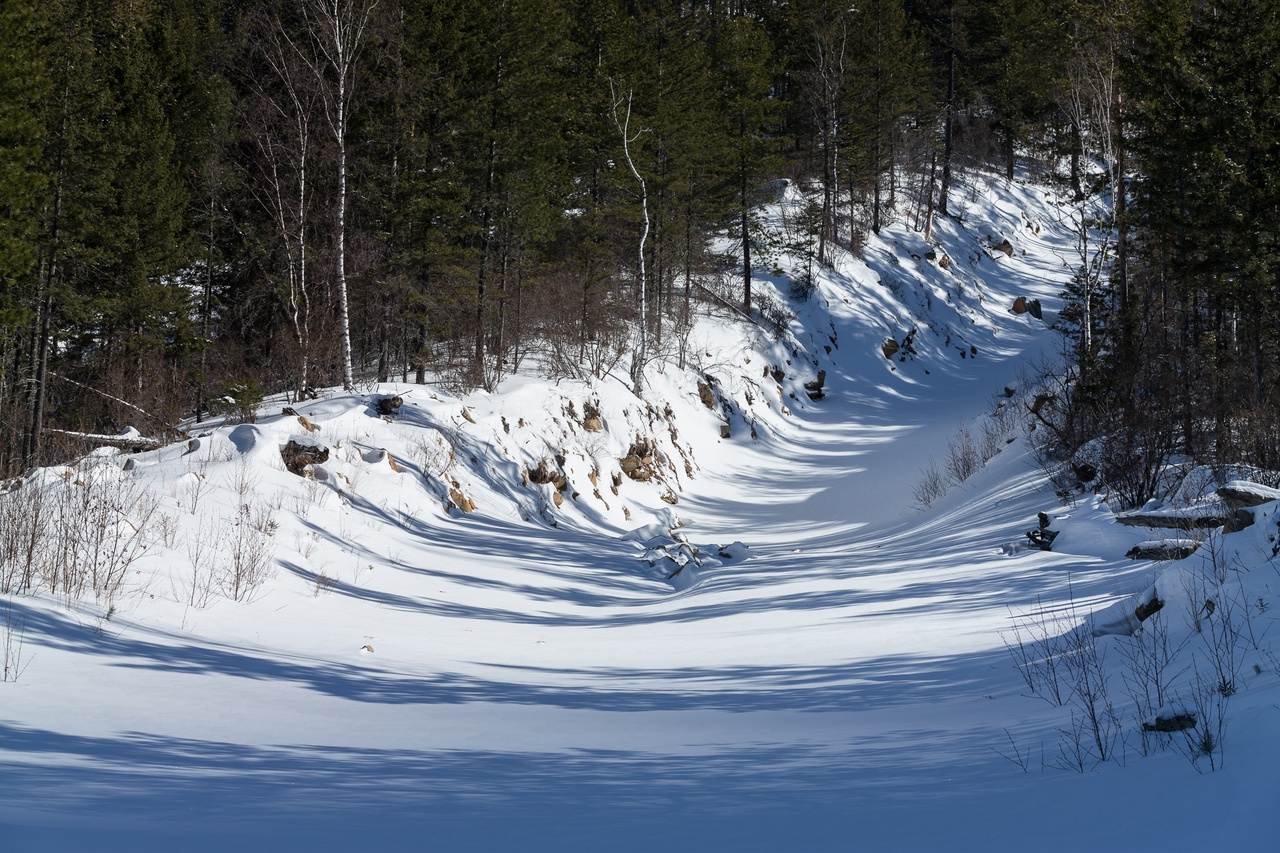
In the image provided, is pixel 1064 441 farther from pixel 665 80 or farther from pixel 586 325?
pixel 665 80


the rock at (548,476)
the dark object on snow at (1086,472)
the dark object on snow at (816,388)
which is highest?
the dark object on snow at (816,388)

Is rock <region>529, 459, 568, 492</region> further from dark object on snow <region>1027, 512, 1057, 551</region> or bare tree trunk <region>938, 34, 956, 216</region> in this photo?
bare tree trunk <region>938, 34, 956, 216</region>

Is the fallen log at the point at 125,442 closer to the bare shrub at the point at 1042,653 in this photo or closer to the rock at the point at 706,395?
the bare shrub at the point at 1042,653

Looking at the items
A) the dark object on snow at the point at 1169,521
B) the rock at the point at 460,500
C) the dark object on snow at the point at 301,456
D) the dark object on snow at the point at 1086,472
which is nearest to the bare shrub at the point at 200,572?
the dark object on snow at the point at 301,456

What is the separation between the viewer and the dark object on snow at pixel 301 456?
14547 millimetres

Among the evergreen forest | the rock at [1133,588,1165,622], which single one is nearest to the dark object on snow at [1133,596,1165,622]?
the rock at [1133,588,1165,622]

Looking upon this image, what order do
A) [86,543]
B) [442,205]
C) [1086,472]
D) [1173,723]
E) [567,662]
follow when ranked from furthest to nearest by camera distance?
[442,205]
[1086,472]
[567,662]
[86,543]
[1173,723]

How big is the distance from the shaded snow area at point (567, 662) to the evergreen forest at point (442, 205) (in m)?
3.41

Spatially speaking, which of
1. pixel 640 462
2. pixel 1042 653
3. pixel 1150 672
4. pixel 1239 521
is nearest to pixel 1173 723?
pixel 1150 672

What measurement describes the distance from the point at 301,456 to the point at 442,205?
10.1 meters

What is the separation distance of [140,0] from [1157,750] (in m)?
33.4

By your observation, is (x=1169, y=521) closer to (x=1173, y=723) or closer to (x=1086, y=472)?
(x=1086, y=472)

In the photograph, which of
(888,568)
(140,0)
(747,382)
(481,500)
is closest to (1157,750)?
(888,568)

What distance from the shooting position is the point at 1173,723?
422 centimetres
